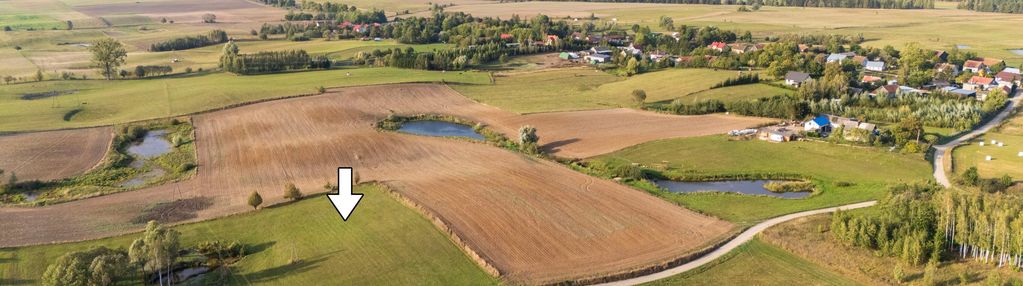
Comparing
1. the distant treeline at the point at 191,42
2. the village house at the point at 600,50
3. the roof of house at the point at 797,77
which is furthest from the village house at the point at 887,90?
the distant treeline at the point at 191,42

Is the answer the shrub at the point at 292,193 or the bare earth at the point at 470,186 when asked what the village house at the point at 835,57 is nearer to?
the bare earth at the point at 470,186

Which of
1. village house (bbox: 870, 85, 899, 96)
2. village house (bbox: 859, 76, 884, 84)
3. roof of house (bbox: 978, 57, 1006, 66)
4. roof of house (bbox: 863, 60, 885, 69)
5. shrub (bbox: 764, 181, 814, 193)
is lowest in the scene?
shrub (bbox: 764, 181, 814, 193)

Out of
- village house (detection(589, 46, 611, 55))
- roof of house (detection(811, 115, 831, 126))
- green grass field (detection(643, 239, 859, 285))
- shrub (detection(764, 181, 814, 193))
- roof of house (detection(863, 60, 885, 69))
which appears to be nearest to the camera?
green grass field (detection(643, 239, 859, 285))

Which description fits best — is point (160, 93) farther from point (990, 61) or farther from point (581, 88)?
point (990, 61)

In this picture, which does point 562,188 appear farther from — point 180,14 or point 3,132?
point 180,14

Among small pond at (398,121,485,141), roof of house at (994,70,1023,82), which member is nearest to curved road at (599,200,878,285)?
small pond at (398,121,485,141)

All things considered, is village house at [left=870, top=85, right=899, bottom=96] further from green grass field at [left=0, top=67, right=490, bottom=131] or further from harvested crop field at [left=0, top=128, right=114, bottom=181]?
harvested crop field at [left=0, top=128, right=114, bottom=181]

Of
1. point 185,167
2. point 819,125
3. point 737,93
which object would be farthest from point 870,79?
point 185,167
